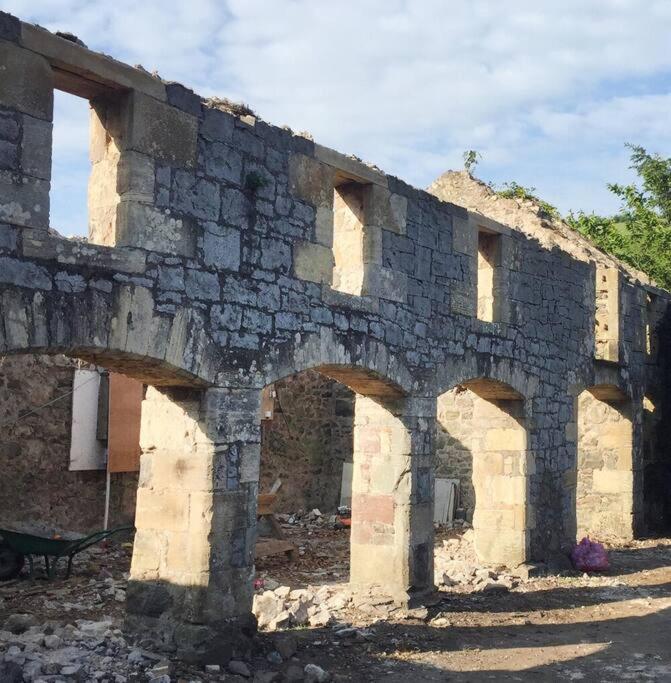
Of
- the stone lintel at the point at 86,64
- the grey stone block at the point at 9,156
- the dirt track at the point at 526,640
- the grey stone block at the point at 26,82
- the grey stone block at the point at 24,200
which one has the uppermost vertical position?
the stone lintel at the point at 86,64

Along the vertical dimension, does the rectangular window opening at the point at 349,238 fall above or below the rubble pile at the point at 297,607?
above

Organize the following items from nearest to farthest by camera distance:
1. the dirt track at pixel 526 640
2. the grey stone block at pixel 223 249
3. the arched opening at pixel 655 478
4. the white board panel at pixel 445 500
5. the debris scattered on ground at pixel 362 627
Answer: the debris scattered on ground at pixel 362 627
the grey stone block at pixel 223 249
the dirt track at pixel 526 640
the white board panel at pixel 445 500
the arched opening at pixel 655 478

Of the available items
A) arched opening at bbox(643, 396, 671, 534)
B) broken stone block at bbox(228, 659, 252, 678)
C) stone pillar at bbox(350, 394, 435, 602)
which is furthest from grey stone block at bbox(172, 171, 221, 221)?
arched opening at bbox(643, 396, 671, 534)

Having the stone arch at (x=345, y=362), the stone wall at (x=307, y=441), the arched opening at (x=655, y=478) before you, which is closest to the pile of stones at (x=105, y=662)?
the stone arch at (x=345, y=362)

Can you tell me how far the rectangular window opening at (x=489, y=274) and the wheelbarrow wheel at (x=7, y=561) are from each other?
19.0 feet

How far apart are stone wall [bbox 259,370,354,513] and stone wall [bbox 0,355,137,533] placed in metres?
3.82

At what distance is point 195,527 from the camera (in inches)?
240

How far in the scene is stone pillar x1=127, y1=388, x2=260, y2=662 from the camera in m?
6.05

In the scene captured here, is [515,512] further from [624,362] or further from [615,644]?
[624,362]

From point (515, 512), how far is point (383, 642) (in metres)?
3.65

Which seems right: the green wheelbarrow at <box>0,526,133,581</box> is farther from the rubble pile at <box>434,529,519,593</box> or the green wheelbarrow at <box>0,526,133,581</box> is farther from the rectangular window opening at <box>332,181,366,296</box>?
the rubble pile at <box>434,529,519,593</box>

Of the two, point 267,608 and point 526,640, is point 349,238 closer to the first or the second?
point 267,608

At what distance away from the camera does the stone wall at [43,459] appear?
31.1 feet

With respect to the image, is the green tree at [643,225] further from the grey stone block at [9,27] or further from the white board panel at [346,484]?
the grey stone block at [9,27]
